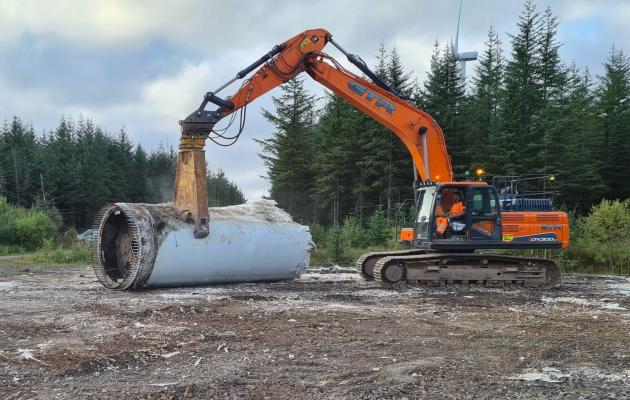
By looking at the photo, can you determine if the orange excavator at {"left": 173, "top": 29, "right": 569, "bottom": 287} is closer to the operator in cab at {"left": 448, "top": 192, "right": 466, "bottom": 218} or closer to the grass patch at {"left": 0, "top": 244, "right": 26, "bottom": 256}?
the operator in cab at {"left": 448, "top": 192, "right": 466, "bottom": 218}

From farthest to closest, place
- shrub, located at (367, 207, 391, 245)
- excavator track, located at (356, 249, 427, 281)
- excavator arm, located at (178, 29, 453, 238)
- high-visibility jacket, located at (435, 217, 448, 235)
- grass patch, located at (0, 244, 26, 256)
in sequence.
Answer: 1. grass patch, located at (0, 244, 26, 256)
2. shrub, located at (367, 207, 391, 245)
3. excavator track, located at (356, 249, 427, 281)
4. high-visibility jacket, located at (435, 217, 448, 235)
5. excavator arm, located at (178, 29, 453, 238)

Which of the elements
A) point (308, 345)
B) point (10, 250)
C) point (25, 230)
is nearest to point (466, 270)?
point (308, 345)

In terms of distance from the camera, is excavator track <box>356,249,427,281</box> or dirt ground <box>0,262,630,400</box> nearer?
dirt ground <box>0,262,630,400</box>

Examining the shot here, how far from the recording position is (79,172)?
55719 millimetres

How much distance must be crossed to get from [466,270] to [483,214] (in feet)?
4.00

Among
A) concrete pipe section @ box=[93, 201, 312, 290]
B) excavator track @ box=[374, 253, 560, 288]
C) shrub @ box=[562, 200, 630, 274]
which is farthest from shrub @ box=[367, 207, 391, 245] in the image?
concrete pipe section @ box=[93, 201, 312, 290]

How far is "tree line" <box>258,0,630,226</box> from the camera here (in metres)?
31.8

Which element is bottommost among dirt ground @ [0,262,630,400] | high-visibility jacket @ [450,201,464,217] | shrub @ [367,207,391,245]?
dirt ground @ [0,262,630,400]

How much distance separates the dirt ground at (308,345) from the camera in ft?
15.7

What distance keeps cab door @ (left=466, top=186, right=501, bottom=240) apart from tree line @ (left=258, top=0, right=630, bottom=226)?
19.4 metres

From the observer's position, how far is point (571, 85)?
38.2m

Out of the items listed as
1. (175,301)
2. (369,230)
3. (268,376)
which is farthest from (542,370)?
(369,230)

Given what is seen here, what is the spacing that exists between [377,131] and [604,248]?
19.6 metres

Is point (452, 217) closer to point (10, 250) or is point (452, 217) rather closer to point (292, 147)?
point (10, 250)
